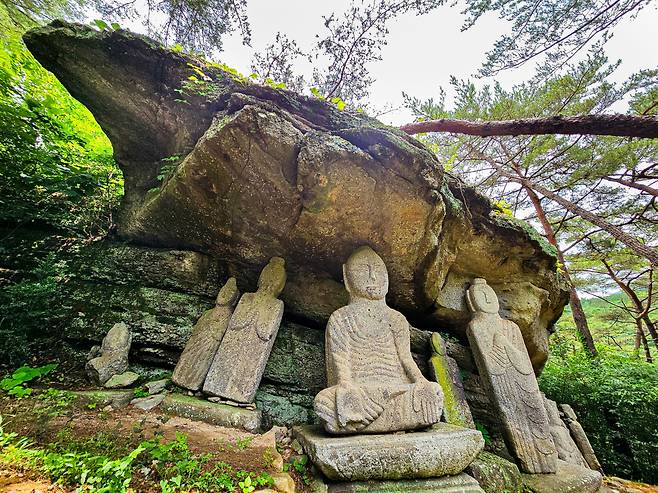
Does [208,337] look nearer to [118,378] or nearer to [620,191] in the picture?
[118,378]

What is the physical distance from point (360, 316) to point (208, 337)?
1.92 meters

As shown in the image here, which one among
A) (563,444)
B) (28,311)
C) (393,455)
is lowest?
(393,455)

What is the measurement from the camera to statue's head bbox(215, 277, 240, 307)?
399 cm

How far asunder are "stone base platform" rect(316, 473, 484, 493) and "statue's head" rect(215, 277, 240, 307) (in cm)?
250

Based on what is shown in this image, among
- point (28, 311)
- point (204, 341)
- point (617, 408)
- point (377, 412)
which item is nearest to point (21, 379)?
point (28, 311)

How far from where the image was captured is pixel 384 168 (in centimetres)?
322

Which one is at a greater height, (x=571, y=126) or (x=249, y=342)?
(x=571, y=126)

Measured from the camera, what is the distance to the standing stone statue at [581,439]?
13.6 ft

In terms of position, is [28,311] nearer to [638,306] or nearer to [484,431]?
[484,431]

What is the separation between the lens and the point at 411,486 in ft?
6.99

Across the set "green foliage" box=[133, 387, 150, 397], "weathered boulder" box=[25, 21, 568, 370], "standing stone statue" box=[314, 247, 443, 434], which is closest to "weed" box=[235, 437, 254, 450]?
"standing stone statue" box=[314, 247, 443, 434]

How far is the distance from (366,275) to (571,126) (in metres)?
3.38

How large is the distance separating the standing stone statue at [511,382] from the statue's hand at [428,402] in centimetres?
159

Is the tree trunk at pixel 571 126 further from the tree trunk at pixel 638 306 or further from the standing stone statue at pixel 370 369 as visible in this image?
the tree trunk at pixel 638 306
